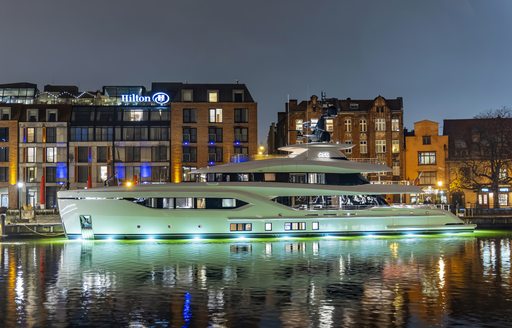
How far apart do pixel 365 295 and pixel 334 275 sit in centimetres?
523

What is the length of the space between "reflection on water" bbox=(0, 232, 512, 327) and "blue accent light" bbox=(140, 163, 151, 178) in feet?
135

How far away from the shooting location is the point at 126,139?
8656 cm

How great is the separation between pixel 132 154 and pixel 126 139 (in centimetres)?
202

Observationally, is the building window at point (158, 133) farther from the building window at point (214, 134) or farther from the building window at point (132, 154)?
the building window at point (214, 134)

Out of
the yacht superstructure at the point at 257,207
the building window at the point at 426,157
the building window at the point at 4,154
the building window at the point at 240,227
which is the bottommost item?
the building window at the point at 240,227

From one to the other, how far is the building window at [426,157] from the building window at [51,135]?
45.6 m

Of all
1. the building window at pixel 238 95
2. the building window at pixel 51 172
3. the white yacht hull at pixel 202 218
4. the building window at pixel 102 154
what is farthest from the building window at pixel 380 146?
the building window at pixel 51 172

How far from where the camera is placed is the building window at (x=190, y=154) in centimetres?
8625

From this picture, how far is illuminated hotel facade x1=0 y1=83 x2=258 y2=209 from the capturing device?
86000 mm

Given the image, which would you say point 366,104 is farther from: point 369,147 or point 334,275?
point 334,275

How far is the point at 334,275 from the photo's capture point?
31.1m

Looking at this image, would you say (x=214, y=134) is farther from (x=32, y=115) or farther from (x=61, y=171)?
(x=32, y=115)

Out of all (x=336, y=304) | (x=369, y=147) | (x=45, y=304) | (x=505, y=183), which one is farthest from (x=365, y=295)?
(x=369, y=147)

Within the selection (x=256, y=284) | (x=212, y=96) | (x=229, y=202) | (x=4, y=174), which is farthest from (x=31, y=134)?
(x=256, y=284)
